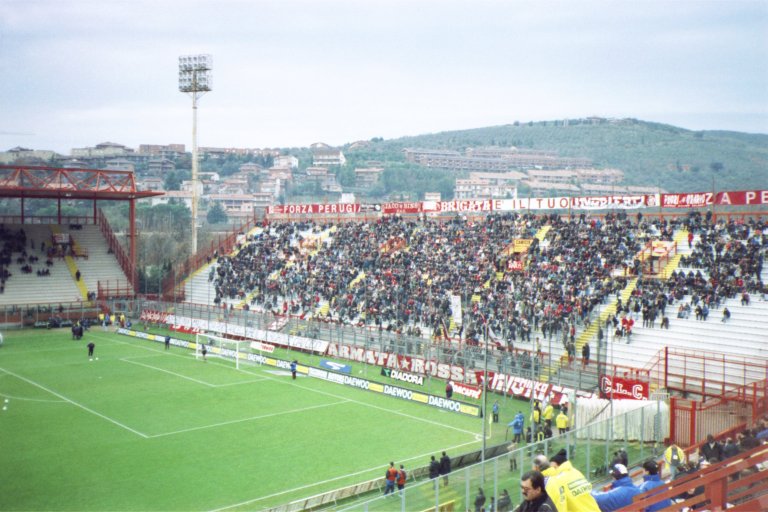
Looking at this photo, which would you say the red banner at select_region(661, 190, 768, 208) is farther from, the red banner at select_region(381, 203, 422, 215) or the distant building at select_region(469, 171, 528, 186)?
the distant building at select_region(469, 171, 528, 186)

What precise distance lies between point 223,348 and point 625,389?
24.7m

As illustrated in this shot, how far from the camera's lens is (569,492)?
6.14m

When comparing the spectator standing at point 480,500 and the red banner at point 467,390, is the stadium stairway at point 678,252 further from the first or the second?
the spectator standing at point 480,500

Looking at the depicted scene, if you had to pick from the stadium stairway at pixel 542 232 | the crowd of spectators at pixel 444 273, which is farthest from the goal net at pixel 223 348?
the stadium stairway at pixel 542 232

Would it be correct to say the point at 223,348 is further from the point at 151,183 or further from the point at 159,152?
the point at 159,152

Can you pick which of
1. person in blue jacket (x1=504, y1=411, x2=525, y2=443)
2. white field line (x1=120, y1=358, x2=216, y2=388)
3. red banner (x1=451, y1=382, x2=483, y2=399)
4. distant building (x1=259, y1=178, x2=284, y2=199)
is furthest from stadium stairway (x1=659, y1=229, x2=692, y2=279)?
distant building (x1=259, y1=178, x2=284, y2=199)

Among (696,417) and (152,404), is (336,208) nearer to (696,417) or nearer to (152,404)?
(152,404)

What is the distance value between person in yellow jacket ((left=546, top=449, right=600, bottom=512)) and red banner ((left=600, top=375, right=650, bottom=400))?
883 inches

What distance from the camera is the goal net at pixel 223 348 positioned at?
4203 cm

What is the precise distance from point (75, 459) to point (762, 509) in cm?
2202

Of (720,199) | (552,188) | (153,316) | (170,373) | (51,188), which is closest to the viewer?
(170,373)

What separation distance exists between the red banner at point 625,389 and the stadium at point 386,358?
106mm

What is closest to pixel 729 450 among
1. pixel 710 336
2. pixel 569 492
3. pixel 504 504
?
pixel 504 504

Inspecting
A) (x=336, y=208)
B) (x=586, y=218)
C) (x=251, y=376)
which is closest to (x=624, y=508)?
(x=251, y=376)
